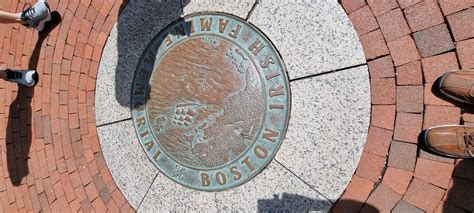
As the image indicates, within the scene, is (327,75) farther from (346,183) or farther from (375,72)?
(346,183)

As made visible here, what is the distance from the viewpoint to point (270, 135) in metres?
3.03

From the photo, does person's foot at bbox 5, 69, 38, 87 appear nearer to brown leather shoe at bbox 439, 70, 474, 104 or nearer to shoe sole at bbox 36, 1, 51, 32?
shoe sole at bbox 36, 1, 51, 32

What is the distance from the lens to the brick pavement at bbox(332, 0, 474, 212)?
8.58ft

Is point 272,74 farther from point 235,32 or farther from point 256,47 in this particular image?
point 235,32

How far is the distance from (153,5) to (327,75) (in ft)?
5.56

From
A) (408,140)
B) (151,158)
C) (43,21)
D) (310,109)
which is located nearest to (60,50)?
(43,21)

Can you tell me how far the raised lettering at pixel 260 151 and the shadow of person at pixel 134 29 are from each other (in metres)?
1.25

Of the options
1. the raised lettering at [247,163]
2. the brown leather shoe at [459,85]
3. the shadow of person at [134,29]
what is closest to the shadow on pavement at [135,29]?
the shadow of person at [134,29]

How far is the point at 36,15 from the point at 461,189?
154 inches

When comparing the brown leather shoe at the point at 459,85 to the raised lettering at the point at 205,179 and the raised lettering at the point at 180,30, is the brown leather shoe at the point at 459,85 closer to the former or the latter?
the raised lettering at the point at 205,179

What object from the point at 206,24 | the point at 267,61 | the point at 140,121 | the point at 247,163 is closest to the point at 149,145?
the point at 140,121

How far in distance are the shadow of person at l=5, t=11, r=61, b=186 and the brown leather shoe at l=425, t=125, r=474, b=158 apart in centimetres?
360

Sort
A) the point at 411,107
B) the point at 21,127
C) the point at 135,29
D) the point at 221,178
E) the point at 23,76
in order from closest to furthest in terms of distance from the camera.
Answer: the point at 411,107 → the point at 221,178 → the point at 135,29 → the point at 23,76 → the point at 21,127

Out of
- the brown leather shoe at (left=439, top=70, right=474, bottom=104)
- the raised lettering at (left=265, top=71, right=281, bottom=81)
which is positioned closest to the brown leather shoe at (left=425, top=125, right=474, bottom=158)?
the brown leather shoe at (left=439, top=70, right=474, bottom=104)
